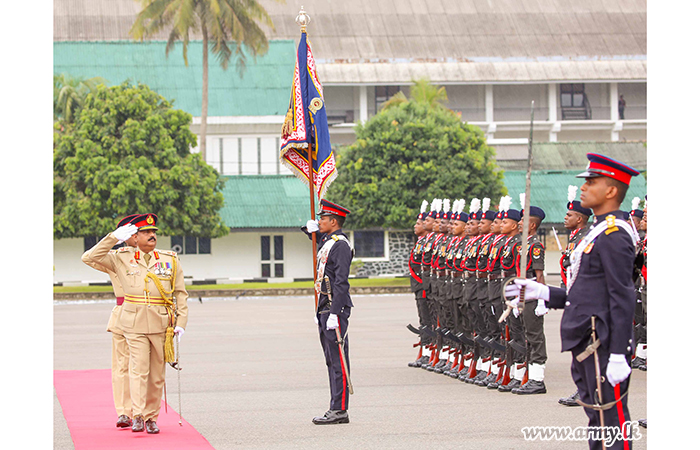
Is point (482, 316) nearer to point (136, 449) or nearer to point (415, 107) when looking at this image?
point (136, 449)

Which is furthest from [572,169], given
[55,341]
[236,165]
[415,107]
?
[55,341]

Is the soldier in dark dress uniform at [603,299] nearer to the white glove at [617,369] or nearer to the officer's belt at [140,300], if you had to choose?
the white glove at [617,369]

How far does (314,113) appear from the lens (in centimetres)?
1059

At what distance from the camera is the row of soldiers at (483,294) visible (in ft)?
36.5

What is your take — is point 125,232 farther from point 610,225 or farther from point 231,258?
point 231,258

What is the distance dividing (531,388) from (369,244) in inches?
1165

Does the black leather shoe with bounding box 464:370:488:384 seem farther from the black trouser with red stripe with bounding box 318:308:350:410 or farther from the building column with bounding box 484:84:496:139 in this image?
the building column with bounding box 484:84:496:139

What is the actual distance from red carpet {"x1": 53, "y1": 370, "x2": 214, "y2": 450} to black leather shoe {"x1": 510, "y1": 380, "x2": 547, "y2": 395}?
3.89 metres

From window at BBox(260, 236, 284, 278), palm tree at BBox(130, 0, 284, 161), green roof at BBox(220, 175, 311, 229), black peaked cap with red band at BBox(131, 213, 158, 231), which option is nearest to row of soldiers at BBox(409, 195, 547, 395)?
black peaked cap with red band at BBox(131, 213, 158, 231)

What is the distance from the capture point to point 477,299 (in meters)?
12.0

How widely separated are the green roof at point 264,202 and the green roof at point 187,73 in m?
3.38

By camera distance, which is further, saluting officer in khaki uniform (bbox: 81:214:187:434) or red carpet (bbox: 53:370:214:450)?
saluting officer in khaki uniform (bbox: 81:214:187:434)

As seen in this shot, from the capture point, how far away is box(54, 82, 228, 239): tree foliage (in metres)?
33.2

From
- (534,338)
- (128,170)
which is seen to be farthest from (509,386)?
(128,170)
